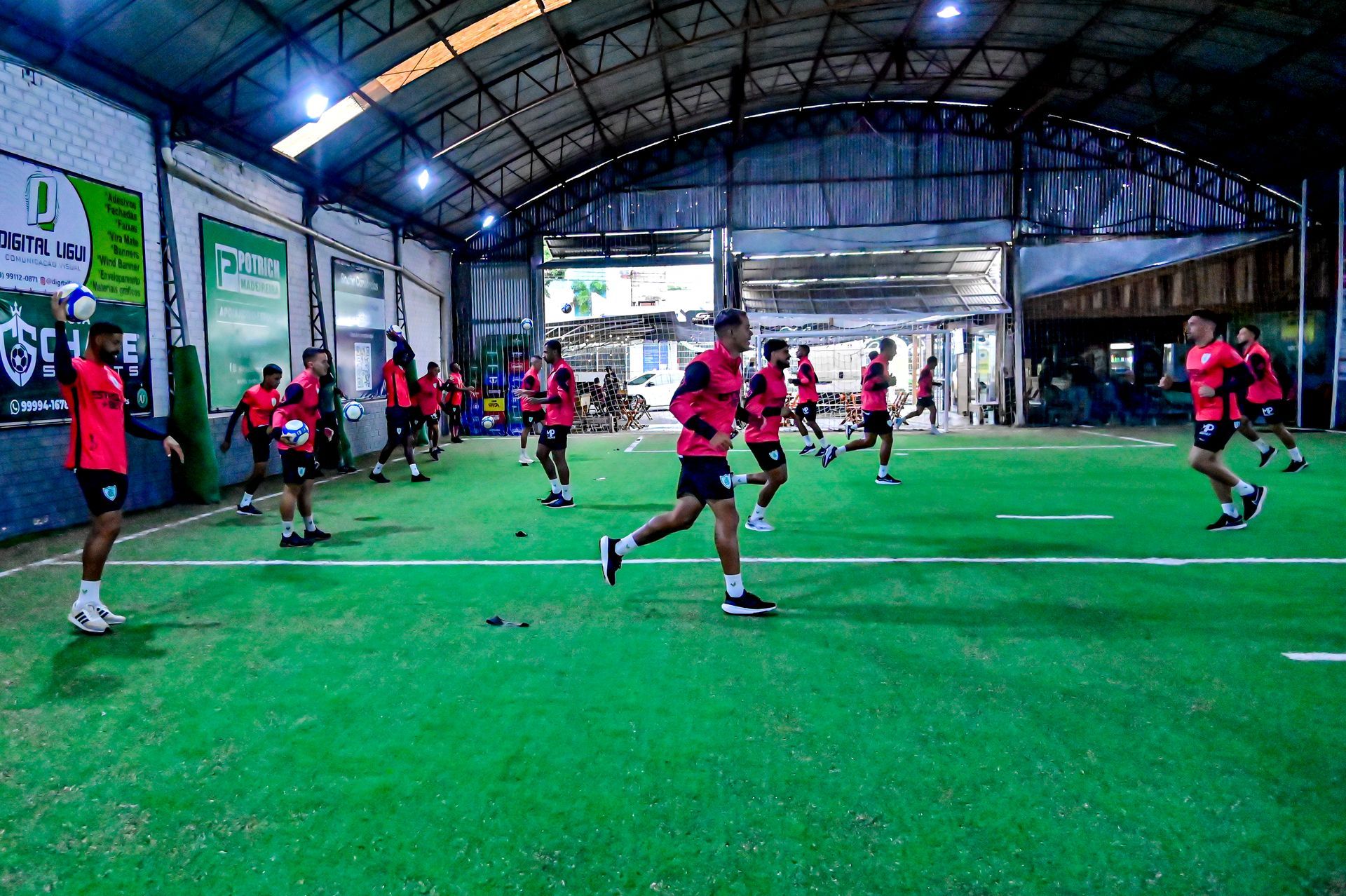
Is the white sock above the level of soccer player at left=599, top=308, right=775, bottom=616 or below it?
below

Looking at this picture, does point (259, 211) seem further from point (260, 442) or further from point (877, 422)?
point (877, 422)

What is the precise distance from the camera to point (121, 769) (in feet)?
11.2

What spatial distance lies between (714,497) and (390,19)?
11289 millimetres

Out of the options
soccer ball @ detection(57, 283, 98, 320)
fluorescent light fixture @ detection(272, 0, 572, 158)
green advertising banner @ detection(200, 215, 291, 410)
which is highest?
fluorescent light fixture @ detection(272, 0, 572, 158)

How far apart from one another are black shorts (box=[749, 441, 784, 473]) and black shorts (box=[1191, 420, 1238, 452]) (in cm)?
402

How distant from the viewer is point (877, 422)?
1227cm

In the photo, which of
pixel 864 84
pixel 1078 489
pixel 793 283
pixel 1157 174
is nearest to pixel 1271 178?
pixel 1157 174

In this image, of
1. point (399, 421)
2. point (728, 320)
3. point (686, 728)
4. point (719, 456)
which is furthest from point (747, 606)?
point (399, 421)

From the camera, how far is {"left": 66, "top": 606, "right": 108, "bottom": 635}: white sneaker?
532 centimetres

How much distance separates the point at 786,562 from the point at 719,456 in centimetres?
196

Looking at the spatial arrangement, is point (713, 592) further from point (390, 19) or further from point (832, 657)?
point (390, 19)

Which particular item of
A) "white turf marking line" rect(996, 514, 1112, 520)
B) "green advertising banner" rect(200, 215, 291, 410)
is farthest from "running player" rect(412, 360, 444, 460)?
"white turf marking line" rect(996, 514, 1112, 520)

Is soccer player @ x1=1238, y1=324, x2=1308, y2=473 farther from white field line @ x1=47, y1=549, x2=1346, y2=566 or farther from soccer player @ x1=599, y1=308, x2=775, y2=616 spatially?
soccer player @ x1=599, y1=308, x2=775, y2=616

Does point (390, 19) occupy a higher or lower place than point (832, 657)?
higher
